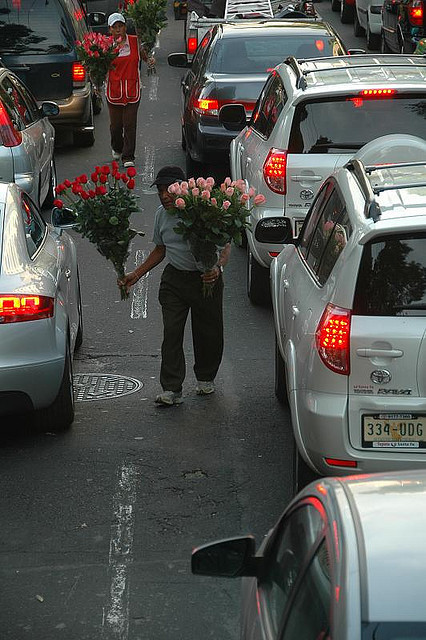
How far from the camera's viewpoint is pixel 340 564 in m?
3.10

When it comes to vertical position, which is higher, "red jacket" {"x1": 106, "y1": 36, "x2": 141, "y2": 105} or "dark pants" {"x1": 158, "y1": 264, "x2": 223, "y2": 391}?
"dark pants" {"x1": 158, "y1": 264, "x2": 223, "y2": 391}

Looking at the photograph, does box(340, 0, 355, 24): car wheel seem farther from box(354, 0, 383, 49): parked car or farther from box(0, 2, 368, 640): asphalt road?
box(0, 2, 368, 640): asphalt road

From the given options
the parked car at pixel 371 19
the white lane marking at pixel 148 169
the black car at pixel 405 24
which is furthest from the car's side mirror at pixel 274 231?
the parked car at pixel 371 19

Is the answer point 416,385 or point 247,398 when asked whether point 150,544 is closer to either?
point 416,385

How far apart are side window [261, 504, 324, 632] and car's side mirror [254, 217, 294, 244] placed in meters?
4.42

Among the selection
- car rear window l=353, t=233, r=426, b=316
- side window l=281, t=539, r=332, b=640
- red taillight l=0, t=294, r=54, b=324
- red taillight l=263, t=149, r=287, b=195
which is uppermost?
side window l=281, t=539, r=332, b=640

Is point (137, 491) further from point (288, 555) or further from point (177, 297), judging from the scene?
point (288, 555)

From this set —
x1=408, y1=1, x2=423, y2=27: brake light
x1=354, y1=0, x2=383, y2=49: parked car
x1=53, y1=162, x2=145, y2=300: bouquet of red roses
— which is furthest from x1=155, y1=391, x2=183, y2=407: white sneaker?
x1=354, y1=0, x2=383, y2=49: parked car

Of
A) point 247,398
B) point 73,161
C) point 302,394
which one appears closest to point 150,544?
point 302,394

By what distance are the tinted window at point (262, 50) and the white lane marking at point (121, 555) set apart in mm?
8007

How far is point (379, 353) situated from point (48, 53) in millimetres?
12467

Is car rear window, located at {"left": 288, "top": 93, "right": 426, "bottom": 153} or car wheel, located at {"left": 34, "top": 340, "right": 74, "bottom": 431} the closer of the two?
car wheel, located at {"left": 34, "top": 340, "right": 74, "bottom": 431}

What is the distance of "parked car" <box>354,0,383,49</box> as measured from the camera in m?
26.3

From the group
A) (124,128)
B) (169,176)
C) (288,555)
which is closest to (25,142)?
(124,128)
